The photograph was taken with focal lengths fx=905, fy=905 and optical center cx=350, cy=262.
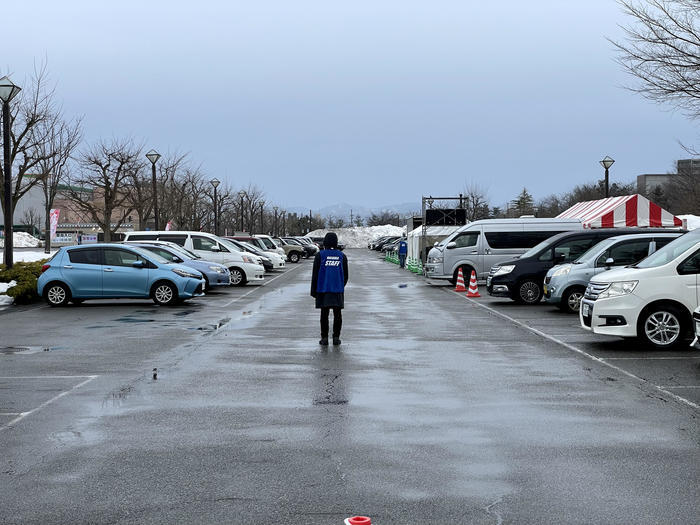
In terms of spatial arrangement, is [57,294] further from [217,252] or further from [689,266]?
[689,266]

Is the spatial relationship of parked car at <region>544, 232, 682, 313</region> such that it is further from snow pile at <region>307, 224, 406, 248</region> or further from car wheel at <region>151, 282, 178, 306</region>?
snow pile at <region>307, 224, 406, 248</region>

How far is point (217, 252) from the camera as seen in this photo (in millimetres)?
32031

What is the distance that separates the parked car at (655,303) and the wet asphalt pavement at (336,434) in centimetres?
89

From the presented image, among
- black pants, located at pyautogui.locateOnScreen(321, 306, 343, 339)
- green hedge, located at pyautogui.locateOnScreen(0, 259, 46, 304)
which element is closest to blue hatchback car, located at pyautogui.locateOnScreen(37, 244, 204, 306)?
green hedge, located at pyautogui.locateOnScreen(0, 259, 46, 304)

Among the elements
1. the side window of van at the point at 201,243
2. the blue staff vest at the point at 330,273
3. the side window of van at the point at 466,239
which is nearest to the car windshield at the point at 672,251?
the blue staff vest at the point at 330,273

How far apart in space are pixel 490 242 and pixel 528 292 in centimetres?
739

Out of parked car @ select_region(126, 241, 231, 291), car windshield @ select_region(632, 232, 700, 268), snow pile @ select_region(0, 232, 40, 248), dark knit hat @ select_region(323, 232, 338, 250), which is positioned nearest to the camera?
car windshield @ select_region(632, 232, 700, 268)

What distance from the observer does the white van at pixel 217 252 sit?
3173 cm

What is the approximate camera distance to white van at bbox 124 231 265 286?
104 ft

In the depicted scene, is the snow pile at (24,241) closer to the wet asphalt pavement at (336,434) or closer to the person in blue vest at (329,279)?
the wet asphalt pavement at (336,434)

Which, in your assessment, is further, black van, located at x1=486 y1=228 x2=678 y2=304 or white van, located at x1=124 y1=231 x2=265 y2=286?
white van, located at x1=124 y1=231 x2=265 y2=286

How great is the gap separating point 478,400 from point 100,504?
15.5 ft

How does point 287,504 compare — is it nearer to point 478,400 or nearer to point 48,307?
point 478,400

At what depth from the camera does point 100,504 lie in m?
5.55
